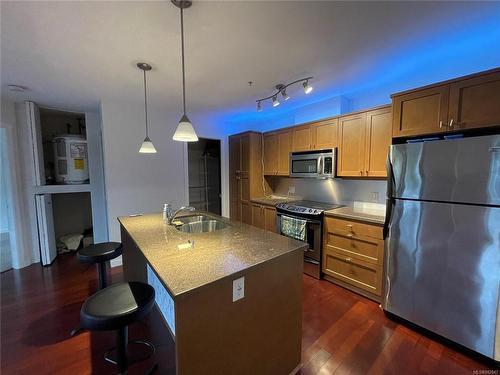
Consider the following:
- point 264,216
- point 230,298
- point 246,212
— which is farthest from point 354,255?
point 246,212

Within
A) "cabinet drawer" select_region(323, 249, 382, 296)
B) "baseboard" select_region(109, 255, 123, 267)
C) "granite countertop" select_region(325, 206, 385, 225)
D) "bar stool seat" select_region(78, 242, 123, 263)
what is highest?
"granite countertop" select_region(325, 206, 385, 225)

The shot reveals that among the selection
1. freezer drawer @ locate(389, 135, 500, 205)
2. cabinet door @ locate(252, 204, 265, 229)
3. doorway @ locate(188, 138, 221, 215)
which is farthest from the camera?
doorway @ locate(188, 138, 221, 215)

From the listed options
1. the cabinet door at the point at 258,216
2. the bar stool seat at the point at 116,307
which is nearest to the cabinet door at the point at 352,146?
the cabinet door at the point at 258,216

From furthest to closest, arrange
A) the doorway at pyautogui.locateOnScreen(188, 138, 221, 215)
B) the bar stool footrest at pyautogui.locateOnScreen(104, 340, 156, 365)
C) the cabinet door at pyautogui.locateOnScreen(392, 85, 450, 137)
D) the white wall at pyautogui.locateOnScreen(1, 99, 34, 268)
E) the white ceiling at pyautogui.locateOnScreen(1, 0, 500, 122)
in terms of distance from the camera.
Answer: the doorway at pyautogui.locateOnScreen(188, 138, 221, 215), the white wall at pyautogui.locateOnScreen(1, 99, 34, 268), the cabinet door at pyautogui.locateOnScreen(392, 85, 450, 137), the bar stool footrest at pyautogui.locateOnScreen(104, 340, 156, 365), the white ceiling at pyautogui.locateOnScreen(1, 0, 500, 122)

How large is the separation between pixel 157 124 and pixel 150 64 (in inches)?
64.2

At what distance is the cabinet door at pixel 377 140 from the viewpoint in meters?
2.41

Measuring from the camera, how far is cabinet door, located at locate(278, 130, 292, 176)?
11.6 feet

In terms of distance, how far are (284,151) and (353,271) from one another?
2033 millimetres

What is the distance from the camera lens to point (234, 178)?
436 cm

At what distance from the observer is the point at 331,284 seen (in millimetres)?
2777

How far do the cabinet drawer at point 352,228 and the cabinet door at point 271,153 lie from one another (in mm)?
1453

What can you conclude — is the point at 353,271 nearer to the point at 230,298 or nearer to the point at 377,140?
the point at 377,140

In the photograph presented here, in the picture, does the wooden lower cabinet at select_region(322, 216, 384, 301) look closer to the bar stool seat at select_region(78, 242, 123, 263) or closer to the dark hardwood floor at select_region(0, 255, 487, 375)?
the dark hardwood floor at select_region(0, 255, 487, 375)

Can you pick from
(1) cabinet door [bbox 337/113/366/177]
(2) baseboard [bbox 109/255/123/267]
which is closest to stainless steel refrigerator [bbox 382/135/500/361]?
(1) cabinet door [bbox 337/113/366/177]
